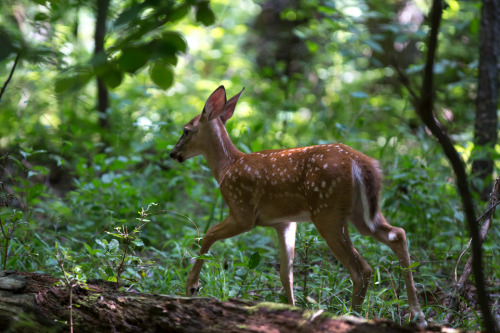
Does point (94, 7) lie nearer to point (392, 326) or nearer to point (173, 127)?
point (392, 326)

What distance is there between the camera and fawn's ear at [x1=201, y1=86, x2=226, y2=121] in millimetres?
4462

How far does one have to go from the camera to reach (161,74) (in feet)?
6.60

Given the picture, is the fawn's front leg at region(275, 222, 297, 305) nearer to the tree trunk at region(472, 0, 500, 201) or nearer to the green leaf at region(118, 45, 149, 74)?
the green leaf at region(118, 45, 149, 74)

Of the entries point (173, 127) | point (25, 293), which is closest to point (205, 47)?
point (173, 127)

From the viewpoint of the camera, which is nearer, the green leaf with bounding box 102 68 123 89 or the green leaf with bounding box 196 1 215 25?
the green leaf with bounding box 102 68 123 89

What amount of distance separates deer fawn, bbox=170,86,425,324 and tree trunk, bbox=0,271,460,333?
3.30 ft

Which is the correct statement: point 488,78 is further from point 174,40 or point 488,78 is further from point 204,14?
point 174,40

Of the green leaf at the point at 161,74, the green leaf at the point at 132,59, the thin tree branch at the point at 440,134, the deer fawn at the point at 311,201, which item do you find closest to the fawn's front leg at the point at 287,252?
the deer fawn at the point at 311,201

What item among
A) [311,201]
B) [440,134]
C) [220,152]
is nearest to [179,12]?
[440,134]

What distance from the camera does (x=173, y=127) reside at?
6598 mm

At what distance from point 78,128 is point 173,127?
1379 millimetres

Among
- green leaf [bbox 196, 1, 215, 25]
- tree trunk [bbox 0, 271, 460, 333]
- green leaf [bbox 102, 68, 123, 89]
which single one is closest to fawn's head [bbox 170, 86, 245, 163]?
tree trunk [bbox 0, 271, 460, 333]

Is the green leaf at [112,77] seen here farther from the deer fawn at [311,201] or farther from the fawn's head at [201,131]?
the fawn's head at [201,131]

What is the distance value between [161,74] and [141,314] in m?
1.42
